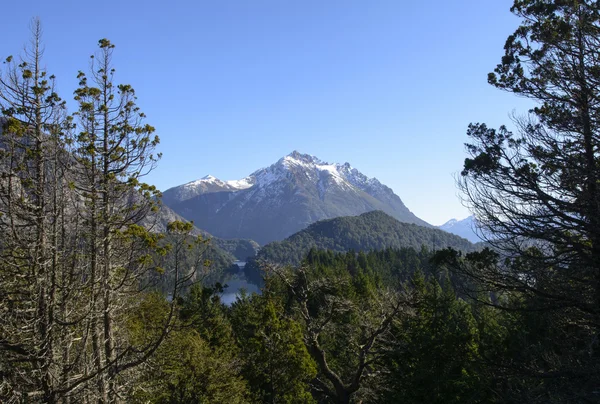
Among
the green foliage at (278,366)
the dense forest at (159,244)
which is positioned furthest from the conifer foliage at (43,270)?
the green foliage at (278,366)

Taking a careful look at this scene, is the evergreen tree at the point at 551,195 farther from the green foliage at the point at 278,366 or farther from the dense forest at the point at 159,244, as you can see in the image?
the green foliage at the point at 278,366

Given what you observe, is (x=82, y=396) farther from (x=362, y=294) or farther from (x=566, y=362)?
(x=362, y=294)

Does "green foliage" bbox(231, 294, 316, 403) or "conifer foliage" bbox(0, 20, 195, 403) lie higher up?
"conifer foliage" bbox(0, 20, 195, 403)

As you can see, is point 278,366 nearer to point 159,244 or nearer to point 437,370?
point 437,370

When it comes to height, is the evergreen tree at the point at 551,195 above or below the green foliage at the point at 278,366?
above

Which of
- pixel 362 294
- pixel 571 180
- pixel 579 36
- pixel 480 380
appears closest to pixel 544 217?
pixel 571 180

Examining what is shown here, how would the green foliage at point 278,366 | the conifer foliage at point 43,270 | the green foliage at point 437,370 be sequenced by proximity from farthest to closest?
the green foliage at point 278,366 < the green foliage at point 437,370 < the conifer foliage at point 43,270

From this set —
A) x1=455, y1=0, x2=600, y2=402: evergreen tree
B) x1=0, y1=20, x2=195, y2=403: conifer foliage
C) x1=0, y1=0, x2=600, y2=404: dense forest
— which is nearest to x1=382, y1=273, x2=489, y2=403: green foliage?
x1=0, y1=0, x2=600, y2=404: dense forest

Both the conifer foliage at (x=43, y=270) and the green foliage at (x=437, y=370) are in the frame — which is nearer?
the conifer foliage at (x=43, y=270)

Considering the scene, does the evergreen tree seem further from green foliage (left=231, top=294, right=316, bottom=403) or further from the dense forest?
green foliage (left=231, top=294, right=316, bottom=403)

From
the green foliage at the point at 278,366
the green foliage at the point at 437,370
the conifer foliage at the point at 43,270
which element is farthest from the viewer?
the green foliage at the point at 278,366

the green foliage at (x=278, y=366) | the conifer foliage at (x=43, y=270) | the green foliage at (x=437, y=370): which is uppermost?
the conifer foliage at (x=43, y=270)

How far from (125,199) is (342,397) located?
14117mm

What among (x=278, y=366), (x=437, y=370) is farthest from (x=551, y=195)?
(x=278, y=366)
